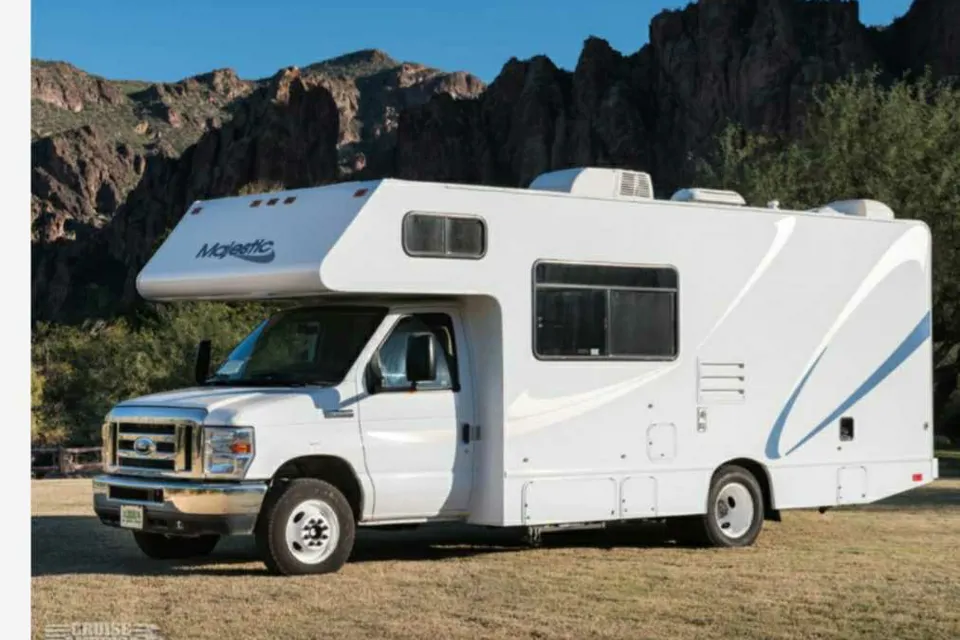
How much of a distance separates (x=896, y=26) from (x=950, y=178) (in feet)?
348

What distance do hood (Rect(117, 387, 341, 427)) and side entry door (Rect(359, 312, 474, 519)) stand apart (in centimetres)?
41

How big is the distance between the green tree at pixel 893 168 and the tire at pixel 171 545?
21.8 m

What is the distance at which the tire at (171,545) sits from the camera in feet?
42.8

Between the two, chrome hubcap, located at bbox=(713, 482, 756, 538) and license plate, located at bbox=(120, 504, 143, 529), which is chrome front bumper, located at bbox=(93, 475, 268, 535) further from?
chrome hubcap, located at bbox=(713, 482, 756, 538)

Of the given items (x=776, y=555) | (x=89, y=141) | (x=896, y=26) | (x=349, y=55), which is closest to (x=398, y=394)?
(x=776, y=555)

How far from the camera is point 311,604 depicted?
10.1m

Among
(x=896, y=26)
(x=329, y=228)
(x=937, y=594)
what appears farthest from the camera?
(x=896, y=26)

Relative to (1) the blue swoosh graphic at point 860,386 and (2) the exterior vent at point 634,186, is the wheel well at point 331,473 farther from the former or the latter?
(1) the blue swoosh graphic at point 860,386

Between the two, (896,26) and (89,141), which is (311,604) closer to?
(896,26)

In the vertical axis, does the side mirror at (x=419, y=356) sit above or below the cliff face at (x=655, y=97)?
below

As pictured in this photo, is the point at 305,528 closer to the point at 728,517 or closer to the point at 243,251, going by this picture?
the point at 243,251

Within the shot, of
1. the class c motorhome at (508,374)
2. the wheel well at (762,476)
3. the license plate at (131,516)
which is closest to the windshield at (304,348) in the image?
the class c motorhome at (508,374)

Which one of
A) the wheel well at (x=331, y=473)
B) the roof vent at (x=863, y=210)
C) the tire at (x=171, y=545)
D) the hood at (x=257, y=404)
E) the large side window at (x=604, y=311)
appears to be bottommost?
the tire at (x=171, y=545)

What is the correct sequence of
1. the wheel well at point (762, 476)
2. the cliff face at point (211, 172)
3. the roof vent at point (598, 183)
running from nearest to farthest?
the roof vent at point (598, 183)
the wheel well at point (762, 476)
the cliff face at point (211, 172)
